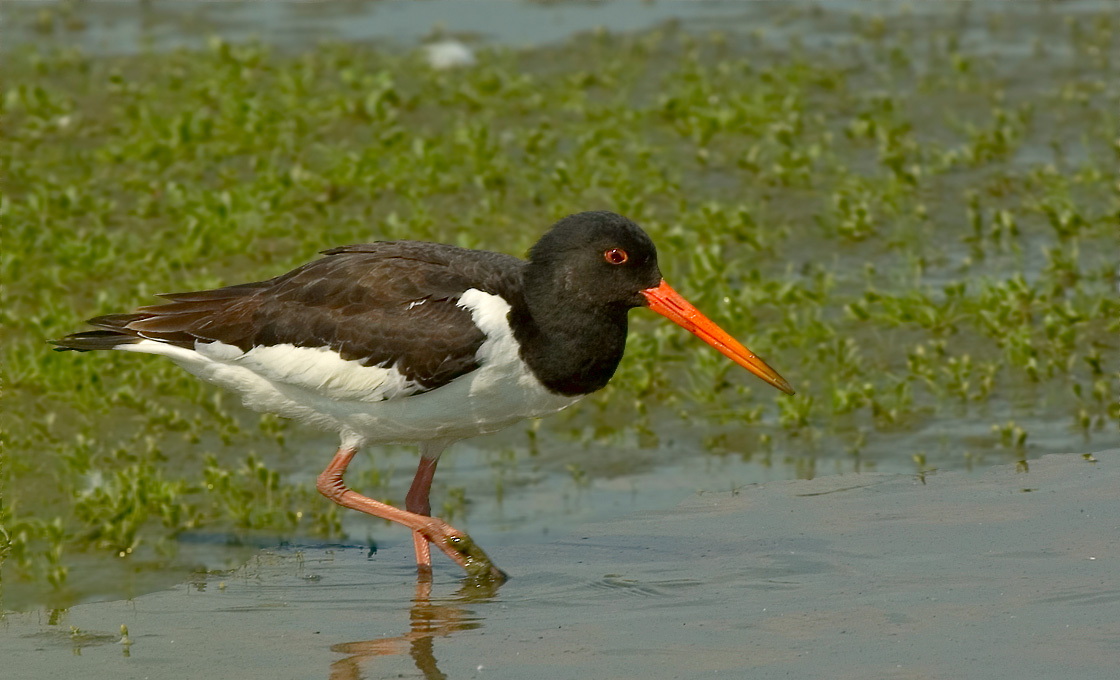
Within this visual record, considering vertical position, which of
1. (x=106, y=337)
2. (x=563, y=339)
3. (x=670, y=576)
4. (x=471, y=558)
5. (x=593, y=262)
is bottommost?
(x=670, y=576)

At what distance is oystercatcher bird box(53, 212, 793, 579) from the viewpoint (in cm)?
725

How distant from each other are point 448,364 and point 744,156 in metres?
6.55

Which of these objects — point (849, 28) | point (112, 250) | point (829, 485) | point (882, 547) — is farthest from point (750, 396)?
point (849, 28)

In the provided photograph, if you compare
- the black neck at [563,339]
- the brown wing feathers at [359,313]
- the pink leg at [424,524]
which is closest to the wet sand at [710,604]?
the pink leg at [424,524]

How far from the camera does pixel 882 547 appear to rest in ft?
24.4

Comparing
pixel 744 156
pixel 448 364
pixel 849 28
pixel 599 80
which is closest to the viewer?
pixel 448 364

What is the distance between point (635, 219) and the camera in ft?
40.1

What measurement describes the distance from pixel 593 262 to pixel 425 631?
5.99 ft

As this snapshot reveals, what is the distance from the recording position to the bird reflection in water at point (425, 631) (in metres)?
6.20

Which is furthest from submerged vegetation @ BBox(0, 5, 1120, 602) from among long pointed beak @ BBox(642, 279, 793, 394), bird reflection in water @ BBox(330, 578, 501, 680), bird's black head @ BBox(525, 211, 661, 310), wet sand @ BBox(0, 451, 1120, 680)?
bird's black head @ BBox(525, 211, 661, 310)

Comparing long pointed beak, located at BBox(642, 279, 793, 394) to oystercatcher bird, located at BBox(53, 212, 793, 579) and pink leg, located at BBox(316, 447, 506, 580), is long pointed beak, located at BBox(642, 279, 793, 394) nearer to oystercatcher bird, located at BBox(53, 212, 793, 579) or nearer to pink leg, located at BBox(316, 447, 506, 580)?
oystercatcher bird, located at BBox(53, 212, 793, 579)

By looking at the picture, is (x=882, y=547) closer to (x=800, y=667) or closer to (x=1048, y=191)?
(x=800, y=667)

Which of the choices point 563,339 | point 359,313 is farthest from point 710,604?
point 359,313

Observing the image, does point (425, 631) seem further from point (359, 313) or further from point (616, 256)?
point (616, 256)
